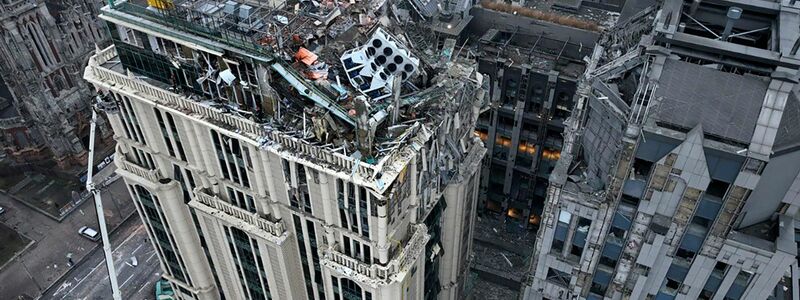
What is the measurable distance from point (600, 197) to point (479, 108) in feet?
62.2

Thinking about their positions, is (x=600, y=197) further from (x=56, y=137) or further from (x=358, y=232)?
(x=56, y=137)

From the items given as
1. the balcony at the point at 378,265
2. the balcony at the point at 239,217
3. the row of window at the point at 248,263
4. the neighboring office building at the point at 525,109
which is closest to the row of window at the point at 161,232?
the balcony at the point at 239,217

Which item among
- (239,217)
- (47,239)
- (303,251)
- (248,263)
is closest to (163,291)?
(47,239)

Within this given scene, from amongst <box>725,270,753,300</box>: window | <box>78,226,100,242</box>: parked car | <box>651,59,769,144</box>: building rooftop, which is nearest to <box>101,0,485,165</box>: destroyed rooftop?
<box>651,59,769,144</box>: building rooftop

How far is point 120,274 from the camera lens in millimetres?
110375

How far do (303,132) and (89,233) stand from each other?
8517 cm

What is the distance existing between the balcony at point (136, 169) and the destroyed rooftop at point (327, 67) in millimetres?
11855

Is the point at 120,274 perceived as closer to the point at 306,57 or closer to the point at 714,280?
the point at 306,57

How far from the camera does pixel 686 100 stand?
147 feet

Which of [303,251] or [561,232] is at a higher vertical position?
[561,232]

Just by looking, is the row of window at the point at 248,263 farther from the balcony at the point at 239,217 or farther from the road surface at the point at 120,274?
the road surface at the point at 120,274

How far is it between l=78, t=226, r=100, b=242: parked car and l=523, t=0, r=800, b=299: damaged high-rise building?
9491cm

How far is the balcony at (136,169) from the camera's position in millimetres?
68062

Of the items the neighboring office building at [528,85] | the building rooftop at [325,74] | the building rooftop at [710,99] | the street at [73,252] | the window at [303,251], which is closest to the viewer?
the building rooftop at [710,99]
